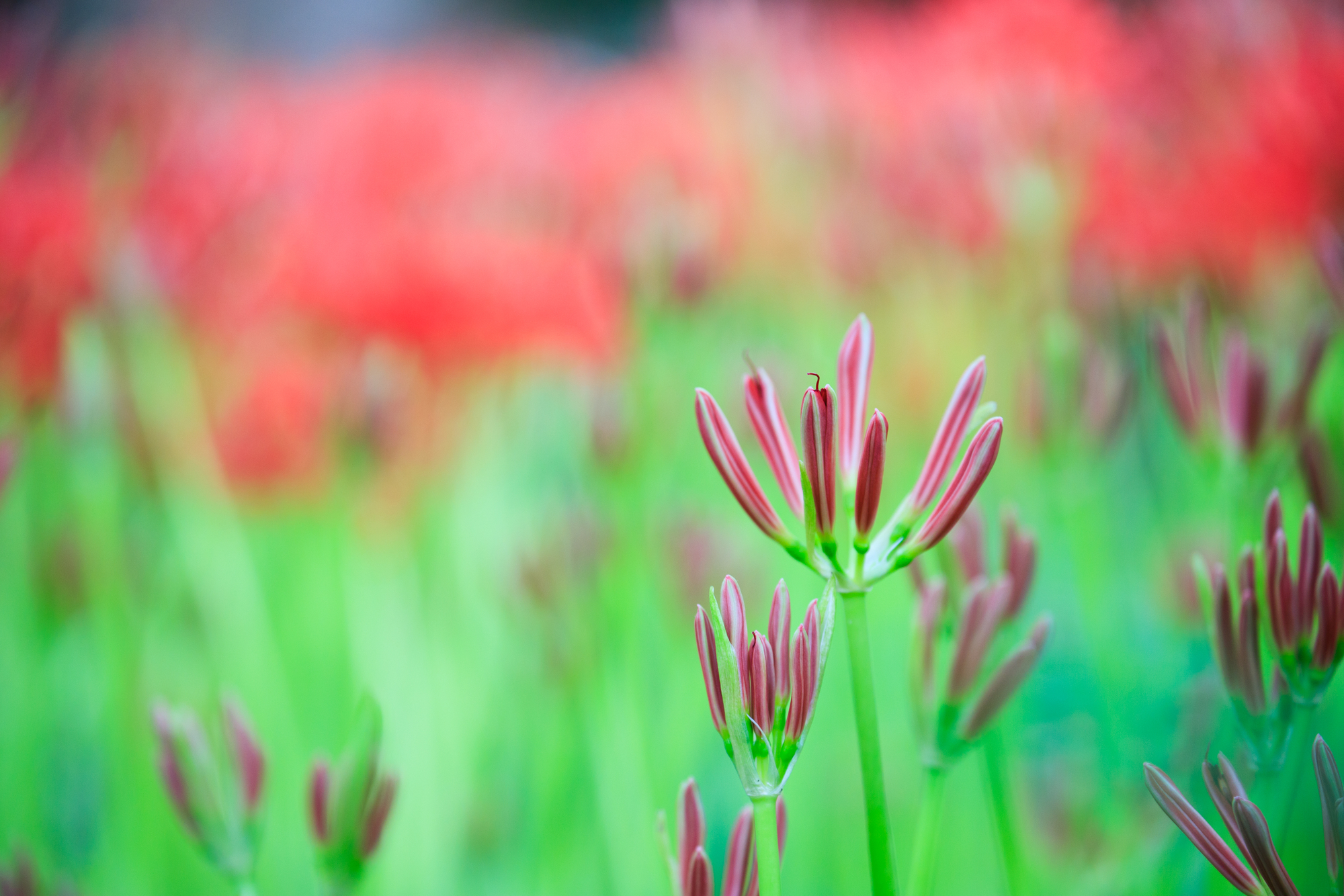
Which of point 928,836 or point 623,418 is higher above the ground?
point 623,418

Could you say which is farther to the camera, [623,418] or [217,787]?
[623,418]

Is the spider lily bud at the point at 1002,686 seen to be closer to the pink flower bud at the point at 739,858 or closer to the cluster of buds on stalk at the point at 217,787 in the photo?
the pink flower bud at the point at 739,858

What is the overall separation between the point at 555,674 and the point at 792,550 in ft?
0.79

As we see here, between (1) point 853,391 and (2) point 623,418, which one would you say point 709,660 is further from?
(2) point 623,418

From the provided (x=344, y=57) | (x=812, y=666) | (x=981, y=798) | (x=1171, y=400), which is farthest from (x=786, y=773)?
(x=344, y=57)

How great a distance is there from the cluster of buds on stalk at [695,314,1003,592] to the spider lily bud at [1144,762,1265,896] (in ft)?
0.18

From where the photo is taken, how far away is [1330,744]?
23cm

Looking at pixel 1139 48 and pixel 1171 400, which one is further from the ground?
pixel 1139 48

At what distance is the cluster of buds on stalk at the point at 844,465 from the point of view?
127 mm

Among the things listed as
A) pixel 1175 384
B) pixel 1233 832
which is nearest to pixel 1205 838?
pixel 1233 832

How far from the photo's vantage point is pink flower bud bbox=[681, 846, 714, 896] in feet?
0.42

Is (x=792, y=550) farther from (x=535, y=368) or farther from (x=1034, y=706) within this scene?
(x=535, y=368)

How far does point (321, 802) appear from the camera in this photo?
0.17 m

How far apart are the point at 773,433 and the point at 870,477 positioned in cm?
2
